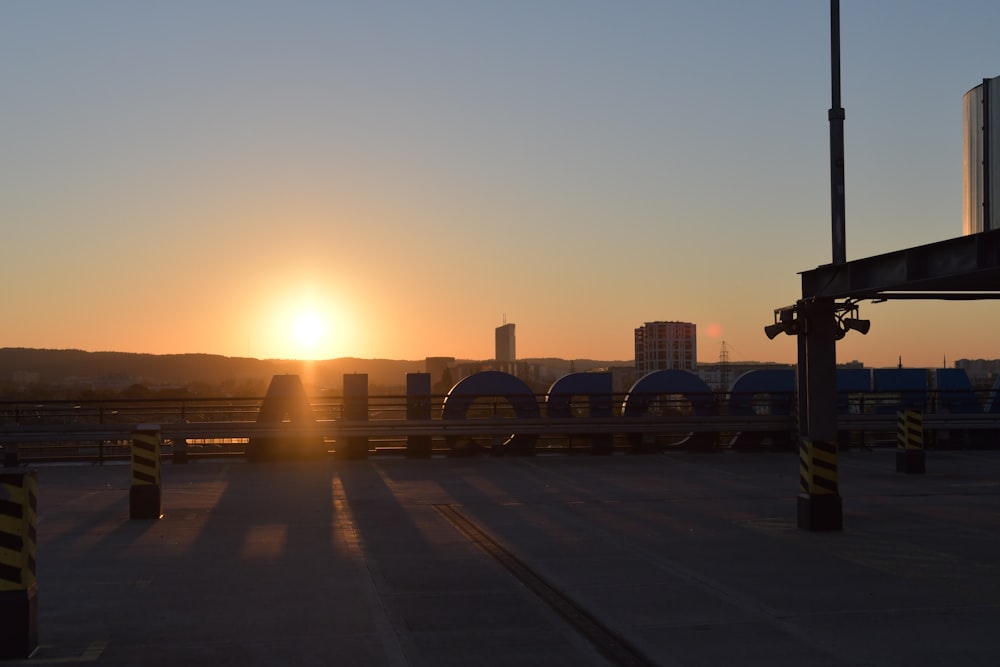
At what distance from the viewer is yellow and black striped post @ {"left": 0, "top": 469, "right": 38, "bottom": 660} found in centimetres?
869

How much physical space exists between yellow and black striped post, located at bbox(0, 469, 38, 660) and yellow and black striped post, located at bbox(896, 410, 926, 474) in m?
20.6

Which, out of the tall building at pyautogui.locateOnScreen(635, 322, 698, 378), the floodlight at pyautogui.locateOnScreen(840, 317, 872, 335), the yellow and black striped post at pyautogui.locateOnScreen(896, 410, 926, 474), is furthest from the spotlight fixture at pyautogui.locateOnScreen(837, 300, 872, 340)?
the tall building at pyautogui.locateOnScreen(635, 322, 698, 378)

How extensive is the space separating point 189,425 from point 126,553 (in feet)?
45.0

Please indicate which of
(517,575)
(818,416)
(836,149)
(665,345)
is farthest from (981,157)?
(665,345)

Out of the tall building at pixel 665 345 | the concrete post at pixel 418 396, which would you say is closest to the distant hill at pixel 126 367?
the tall building at pixel 665 345

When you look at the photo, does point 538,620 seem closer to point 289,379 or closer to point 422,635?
point 422,635

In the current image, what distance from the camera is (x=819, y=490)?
51.9 feet

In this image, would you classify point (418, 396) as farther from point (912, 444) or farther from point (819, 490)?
point (819, 490)

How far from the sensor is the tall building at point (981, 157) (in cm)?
1470

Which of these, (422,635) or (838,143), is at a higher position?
(838,143)

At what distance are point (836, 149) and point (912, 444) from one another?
425 inches

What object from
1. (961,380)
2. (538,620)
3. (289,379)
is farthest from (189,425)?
(961,380)

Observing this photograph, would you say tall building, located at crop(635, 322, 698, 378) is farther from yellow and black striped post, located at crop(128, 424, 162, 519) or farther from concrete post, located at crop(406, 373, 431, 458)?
yellow and black striped post, located at crop(128, 424, 162, 519)

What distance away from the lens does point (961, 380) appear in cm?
3731
